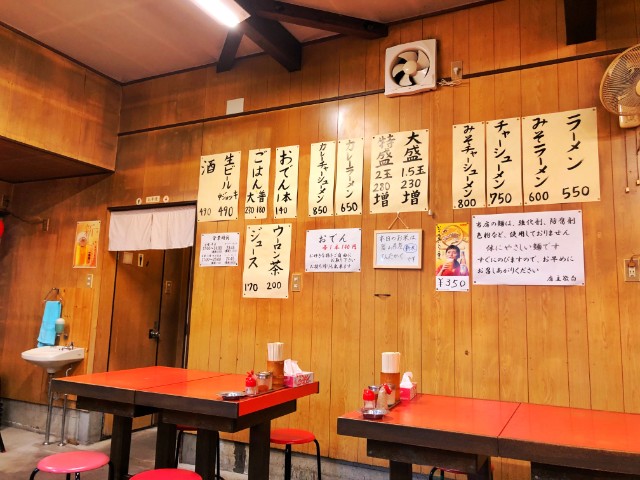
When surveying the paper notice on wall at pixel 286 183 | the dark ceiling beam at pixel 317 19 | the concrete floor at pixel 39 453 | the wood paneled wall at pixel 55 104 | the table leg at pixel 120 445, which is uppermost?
the dark ceiling beam at pixel 317 19

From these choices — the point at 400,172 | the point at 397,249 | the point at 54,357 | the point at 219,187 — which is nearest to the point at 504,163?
the point at 400,172

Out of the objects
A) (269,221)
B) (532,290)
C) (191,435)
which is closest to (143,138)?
(269,221)

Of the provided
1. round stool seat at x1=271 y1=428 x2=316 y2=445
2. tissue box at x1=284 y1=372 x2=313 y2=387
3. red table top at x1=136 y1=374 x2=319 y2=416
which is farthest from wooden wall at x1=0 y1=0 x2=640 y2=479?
red table top at x1=136 y1=374 x2=319 y2=416

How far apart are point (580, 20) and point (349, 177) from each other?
189cm

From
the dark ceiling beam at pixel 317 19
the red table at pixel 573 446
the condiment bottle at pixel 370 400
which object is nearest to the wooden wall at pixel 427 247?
the dark ceiling beam at pixel 317 19

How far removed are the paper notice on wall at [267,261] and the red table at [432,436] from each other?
2.02 metres

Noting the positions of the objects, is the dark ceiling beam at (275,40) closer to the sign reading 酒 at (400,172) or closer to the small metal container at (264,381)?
the sign reading 酒 at (400,172)

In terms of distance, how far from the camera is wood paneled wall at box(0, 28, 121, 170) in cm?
424

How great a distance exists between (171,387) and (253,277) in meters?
1.59

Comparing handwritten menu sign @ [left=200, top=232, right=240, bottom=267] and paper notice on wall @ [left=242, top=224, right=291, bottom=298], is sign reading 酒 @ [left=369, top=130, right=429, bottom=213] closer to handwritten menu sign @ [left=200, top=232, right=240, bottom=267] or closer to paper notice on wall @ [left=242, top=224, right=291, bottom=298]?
paper notice on wall @ [left=242, top=224, right=291, bottom=298]

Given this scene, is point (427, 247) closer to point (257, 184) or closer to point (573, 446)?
point (257, 184)

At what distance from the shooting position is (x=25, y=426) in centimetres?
518

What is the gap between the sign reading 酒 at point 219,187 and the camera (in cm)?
442

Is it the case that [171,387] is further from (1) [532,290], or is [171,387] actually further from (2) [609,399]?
(2) [609,399]
